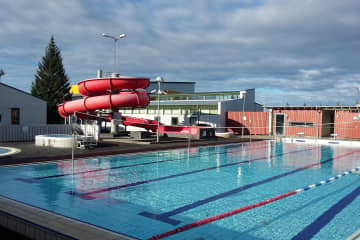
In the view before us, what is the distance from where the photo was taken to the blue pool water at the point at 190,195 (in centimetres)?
651

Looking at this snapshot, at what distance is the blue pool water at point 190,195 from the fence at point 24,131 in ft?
31.0

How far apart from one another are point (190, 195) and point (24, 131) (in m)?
16.9

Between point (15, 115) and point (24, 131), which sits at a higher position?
point (15, 115)

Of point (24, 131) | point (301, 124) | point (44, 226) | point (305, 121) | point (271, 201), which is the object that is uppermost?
point (305, 121)

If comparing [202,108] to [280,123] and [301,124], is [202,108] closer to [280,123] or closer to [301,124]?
[280,123]

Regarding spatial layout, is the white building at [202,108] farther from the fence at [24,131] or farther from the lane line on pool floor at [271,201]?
the lane line on pool floor at [271,201]

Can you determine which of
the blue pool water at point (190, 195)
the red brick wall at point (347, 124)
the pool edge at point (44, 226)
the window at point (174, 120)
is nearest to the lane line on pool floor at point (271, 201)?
the blue pool water at point (190, 195)

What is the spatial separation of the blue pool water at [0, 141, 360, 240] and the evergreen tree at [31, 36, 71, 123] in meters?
33.9

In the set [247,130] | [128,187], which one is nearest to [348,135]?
[247,130]

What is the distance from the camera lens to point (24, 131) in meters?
21.6

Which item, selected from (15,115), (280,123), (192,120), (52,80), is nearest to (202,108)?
(192,120)

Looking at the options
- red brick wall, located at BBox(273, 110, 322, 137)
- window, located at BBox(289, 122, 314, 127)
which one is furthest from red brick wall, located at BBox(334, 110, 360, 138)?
window, located at BBox(289, 122, 314, 127)

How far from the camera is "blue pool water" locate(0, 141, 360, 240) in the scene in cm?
651

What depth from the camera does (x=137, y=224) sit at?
654cm
